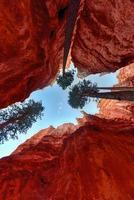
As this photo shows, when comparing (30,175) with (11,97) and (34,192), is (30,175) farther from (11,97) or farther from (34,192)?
(11,97)

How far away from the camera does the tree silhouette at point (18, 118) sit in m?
24.4

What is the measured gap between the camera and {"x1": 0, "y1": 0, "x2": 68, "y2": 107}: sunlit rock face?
1038 centimetres

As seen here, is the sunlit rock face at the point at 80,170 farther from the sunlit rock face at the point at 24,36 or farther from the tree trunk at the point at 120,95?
the sunlit rock face at the point at 24,36

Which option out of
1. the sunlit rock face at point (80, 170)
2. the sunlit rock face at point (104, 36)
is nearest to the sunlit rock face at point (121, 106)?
the sunlit rock face at point (104, 36)

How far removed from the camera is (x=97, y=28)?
17.1 meters

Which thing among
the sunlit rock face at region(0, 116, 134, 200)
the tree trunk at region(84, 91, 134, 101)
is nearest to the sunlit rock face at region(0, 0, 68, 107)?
the sunlit rock face at region(0, 116, 134, 200)

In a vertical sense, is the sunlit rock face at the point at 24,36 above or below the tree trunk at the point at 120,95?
below

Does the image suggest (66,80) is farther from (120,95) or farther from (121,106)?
(120,95)

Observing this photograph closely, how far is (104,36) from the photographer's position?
17.6 metres

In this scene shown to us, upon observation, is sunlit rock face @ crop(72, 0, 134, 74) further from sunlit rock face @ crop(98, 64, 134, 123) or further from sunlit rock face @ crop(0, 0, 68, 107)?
sunlit rock face @ crop(98, 64, 134, 123)

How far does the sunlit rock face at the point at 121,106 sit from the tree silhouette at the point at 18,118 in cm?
635

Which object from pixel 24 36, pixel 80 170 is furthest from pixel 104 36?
pixel 80 170

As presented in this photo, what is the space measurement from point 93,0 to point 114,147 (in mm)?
7278

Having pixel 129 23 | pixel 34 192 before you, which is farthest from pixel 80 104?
pixel 34 192
